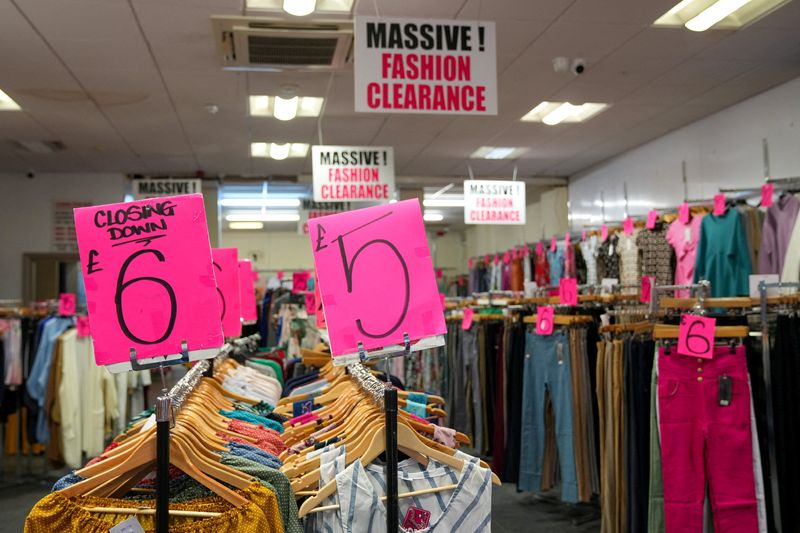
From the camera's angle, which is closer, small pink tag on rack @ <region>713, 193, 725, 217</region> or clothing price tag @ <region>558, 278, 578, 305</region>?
clothing price tag @ <region>558, 278, 578, 305</region>

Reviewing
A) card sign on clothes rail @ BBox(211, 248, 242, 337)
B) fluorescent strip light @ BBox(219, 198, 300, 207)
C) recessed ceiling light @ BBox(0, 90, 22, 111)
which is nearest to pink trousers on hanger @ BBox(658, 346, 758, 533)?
card sign on clothes rail @ BBox(211, 248, 242, 337)

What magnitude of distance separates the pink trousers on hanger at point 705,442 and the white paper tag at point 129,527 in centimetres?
248

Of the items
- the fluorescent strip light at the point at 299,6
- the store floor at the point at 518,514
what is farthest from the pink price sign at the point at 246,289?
the store floor at the point at 518,514

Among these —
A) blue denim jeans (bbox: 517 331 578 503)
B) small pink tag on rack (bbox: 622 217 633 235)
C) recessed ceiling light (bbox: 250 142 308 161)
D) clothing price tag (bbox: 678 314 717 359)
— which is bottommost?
blue denim jeans (bbox: 517 331 578 503)

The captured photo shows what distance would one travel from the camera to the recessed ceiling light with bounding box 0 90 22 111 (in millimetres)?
7078

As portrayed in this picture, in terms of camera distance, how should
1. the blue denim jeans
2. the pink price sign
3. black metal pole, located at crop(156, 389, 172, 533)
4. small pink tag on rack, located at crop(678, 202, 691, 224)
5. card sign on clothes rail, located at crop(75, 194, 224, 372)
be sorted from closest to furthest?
black metal pole, located at crop(156, 389, 172, 533)
card sign on clothes rail, located at crop(75, 194, 224, 372)
the pink price sign
the blue denim jeans
small pink tag on rack, located at crop(678, 202, 691, 224)

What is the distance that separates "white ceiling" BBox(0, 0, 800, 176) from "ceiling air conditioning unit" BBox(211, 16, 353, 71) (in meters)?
0.18

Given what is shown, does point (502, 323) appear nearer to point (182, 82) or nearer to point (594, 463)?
point (594, 463)

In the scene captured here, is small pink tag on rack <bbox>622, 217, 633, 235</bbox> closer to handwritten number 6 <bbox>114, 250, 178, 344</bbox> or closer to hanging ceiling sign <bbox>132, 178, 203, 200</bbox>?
A: hanging ceiling sign <bbox>132, 178, 203, 200</bbox>

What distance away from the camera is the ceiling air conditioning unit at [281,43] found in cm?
486

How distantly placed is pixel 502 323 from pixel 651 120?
3990mm

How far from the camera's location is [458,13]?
517 centimetres

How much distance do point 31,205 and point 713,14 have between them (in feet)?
32.3

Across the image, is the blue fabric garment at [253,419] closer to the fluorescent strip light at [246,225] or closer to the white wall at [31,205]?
the white wall at [31,205]
